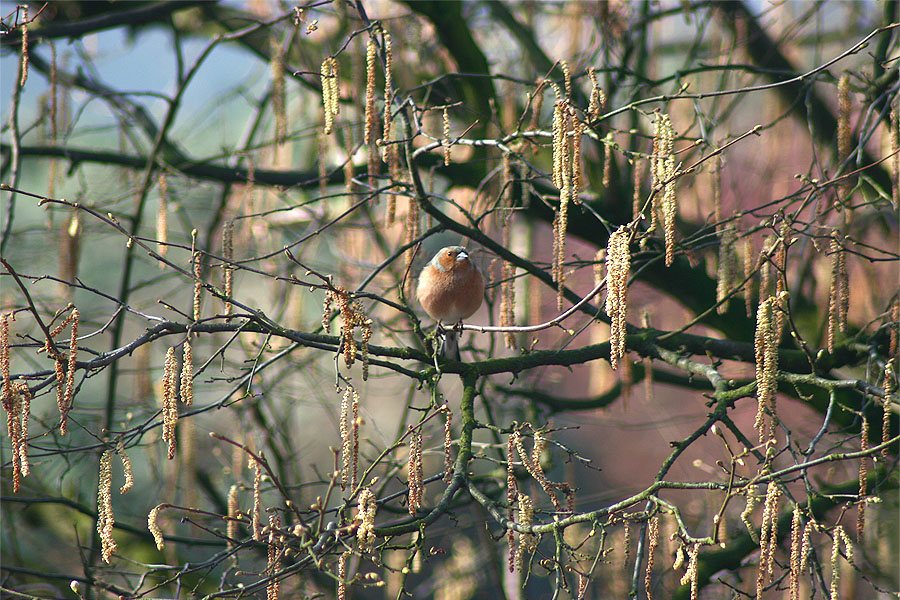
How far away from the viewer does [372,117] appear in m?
3.01

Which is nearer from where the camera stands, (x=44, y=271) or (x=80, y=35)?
(x=80, y=35)

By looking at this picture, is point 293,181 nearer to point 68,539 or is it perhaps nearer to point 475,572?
point 475,572

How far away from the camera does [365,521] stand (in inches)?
86.0

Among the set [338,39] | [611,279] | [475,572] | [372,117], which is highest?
[338,39]

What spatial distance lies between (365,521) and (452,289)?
272cm

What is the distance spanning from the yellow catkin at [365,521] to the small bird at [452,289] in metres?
2.35

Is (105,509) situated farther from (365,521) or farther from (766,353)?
(766,353)

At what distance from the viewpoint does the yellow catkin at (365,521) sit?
2.17 metres

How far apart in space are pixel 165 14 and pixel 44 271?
9.71 feet

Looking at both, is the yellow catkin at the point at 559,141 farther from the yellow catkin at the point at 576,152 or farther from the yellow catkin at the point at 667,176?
the yellow catkin at the point at 667,176

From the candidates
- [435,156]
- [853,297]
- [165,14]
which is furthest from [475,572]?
[165,14]

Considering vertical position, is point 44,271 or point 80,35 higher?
point 80,35

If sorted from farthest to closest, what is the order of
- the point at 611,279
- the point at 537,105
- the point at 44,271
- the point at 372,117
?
the point at 44,271
the point at 537,105
the point at 372,117
the point at 611,279

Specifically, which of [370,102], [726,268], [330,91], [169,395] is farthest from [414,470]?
[726,268]
